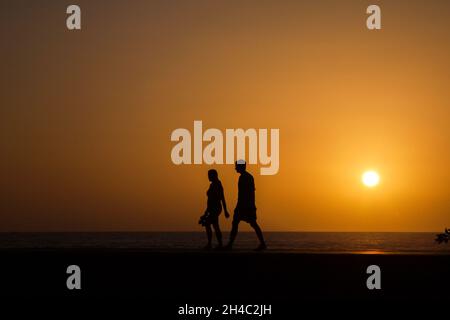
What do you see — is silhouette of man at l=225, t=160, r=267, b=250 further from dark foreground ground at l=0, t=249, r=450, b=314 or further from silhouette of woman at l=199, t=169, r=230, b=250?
dark foreground ground at l=0, t=249, r=450, b=314

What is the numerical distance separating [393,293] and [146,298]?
3.36m

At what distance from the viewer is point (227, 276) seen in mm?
10797

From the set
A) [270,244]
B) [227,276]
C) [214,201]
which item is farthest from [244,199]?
[270,244]

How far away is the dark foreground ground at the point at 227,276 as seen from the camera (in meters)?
10.2

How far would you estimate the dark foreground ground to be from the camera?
10.2 metres

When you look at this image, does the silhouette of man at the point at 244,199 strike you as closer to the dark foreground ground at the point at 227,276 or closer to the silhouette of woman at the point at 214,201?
the silhouette of woman at the point at 214,201

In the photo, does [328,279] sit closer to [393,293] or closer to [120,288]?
[393,293]

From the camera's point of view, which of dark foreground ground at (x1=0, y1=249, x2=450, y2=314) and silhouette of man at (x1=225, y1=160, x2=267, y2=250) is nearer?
dark foreground ground at (x1=0, y1=249, x2=450, y2=314)

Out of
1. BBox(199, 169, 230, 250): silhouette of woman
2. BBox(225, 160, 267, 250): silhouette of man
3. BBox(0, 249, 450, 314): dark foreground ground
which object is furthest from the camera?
BBox(199, 169, 230, 250): silhouette of woman

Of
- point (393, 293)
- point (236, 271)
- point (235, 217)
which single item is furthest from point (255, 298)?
point (235, 217)

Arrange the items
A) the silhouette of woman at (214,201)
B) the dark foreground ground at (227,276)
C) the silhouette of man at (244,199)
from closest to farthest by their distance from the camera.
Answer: the dark foreground ground at (227,276) < the silhouette of man at (244,199) < the silhouette of woman at (214,201)

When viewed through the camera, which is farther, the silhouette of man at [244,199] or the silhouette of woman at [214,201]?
the silhouette of woman at [214,201]

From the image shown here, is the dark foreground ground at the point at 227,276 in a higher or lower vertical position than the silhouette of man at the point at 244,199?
lower
